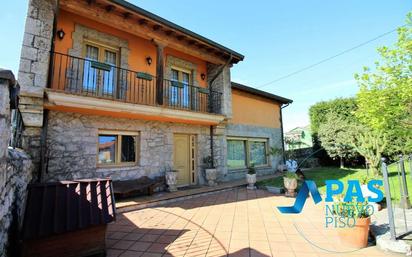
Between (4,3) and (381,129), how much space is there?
1230 cm

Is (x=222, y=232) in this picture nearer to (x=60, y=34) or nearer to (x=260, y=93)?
(x=60, y=34)

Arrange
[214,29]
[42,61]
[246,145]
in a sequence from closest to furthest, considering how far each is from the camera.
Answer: [42,61] < [214,29] < [246,145]

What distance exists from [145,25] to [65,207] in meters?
5.82

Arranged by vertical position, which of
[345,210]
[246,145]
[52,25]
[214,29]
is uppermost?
[214,29]

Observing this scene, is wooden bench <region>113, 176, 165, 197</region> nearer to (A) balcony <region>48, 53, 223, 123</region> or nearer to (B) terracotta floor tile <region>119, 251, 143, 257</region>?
(A) balcony <region>48, 53, 223, 123</region>

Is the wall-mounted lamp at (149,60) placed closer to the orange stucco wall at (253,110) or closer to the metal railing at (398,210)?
the orange stucco wall at (253,110)

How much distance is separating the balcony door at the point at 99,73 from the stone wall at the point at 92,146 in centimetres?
94

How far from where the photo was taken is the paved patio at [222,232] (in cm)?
312

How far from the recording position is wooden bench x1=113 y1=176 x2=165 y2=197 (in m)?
5.86

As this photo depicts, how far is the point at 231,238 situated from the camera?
11.8ft

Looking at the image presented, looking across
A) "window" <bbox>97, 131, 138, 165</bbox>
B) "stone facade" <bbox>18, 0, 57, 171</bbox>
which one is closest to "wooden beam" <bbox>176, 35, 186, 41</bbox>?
"stone facade" <bbox>18, 0, 57, 171</bbox>

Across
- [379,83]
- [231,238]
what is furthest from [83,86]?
[379,83]

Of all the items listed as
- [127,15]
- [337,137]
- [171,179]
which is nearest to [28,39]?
[127,15]

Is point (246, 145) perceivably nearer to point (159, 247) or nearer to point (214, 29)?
point (214, 29)
